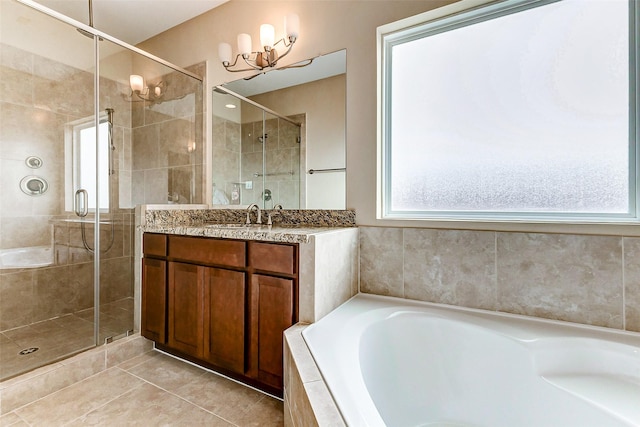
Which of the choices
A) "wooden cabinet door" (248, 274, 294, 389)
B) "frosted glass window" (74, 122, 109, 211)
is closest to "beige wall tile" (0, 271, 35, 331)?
"frosted glass window" (74, 122, 109, 211)

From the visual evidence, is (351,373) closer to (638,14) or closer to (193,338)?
(193,338)

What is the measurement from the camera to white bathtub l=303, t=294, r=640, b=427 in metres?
1.01

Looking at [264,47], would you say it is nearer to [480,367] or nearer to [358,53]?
[358,53]

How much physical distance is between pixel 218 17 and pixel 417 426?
10.1 feet

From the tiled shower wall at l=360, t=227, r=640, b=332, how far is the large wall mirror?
49 centimetres

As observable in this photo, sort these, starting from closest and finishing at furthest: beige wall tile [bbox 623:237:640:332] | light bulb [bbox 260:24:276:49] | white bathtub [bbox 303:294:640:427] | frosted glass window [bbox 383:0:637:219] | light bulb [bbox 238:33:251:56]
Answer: white bathtub [bbox 303:294:640:427]
beige wall tile [bbox 623:237:640:332]
frosted glass window [bbox 383:0:637:219]
light bulb [bbox 260:24:276:49]
light bulb [bbox 238:33:251:56]

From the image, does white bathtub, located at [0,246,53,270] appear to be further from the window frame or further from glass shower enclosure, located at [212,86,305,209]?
glass shower enclosure, located at [212,86,305,209]

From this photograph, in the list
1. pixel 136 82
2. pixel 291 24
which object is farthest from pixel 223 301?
pixel 136 82

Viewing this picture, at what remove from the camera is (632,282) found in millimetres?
1235

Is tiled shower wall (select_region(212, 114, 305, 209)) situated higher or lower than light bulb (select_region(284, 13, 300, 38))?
lower

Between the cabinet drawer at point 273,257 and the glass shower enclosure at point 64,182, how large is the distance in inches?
47.0

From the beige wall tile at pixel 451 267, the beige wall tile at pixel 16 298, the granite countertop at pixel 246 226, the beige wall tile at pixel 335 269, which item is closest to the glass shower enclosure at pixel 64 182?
the beige wall tile at pixel 16 298

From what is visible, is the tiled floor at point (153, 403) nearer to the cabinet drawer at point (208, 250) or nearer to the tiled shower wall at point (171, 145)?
the cabinet drawer at point (208, 250)

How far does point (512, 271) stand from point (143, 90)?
2.86 m
